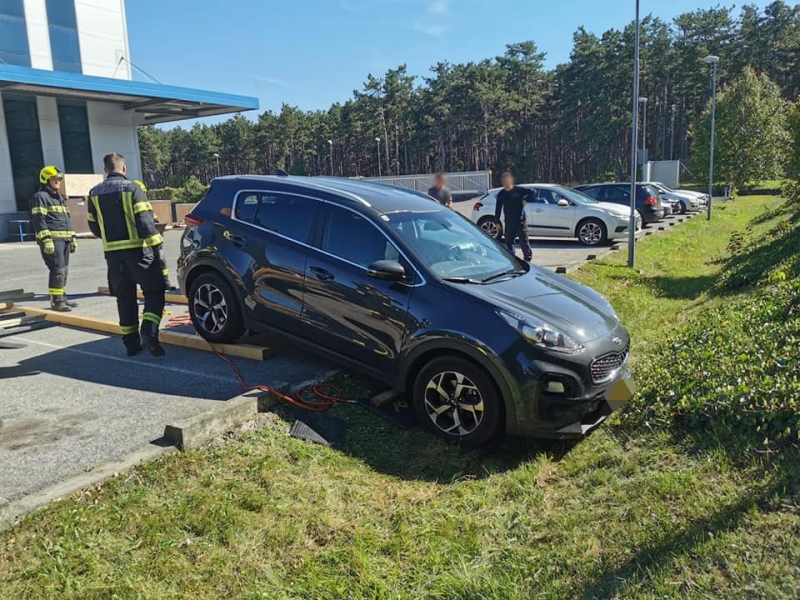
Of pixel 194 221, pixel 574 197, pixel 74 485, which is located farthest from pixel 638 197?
pixel 74 485

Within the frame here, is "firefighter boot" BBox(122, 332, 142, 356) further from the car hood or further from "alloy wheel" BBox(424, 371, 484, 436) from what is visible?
the car hood

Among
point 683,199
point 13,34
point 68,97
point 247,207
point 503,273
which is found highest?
point 13,34

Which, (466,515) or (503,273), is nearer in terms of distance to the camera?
(466,515)

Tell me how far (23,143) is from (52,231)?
66.4ft

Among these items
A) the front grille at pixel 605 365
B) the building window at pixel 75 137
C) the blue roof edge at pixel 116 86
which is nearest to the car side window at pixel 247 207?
the front grille at pixel 605 365

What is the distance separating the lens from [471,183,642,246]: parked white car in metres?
15.9

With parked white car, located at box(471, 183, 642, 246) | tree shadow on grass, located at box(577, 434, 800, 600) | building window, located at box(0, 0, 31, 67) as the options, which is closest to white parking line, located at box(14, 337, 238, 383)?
tree shadow on grass, located at box(577, 434, 800, 600)

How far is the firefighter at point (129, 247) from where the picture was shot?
6000 mm

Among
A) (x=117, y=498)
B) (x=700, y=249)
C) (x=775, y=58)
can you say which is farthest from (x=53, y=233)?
(x=775, y=58)

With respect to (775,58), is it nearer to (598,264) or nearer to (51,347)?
(598,264)

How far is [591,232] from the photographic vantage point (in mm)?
16156

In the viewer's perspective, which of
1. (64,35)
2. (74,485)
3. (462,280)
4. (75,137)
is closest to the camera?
(74,485)

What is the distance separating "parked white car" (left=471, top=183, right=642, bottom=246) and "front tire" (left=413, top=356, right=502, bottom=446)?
11.6 m

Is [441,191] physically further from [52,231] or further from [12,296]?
[12,296]
